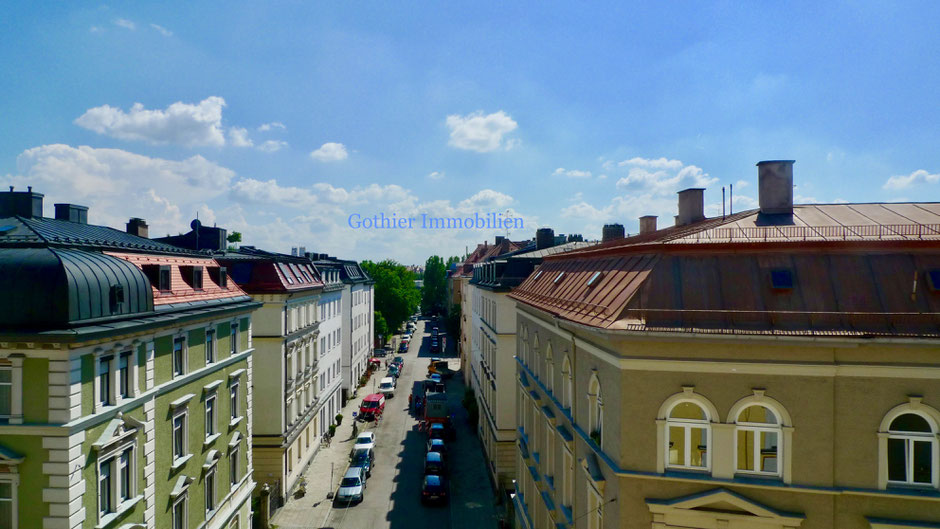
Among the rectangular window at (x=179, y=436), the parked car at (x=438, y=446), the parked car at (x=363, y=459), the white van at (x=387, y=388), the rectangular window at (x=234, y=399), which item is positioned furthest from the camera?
the white van at (x=387, y=388)

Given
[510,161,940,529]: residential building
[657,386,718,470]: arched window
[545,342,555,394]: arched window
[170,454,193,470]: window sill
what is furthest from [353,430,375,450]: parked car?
[657,386,718,470]: arched window

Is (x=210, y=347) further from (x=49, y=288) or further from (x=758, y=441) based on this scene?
(x=758, y=441)

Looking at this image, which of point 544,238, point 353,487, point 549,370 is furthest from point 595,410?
point 544,238

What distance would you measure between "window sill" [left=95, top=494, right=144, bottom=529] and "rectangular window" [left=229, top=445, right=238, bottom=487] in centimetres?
688

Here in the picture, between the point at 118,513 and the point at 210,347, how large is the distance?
671cm

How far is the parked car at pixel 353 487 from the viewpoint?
28.2 m

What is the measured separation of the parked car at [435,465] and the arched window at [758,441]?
22710mm

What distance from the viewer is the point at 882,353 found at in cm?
1034

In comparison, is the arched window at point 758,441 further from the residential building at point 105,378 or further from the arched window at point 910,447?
the residential building at point 105,378

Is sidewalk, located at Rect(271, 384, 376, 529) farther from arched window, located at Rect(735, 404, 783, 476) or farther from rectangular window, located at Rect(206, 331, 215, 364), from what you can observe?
arched window, located at Rect(735, 404, 783, 476)

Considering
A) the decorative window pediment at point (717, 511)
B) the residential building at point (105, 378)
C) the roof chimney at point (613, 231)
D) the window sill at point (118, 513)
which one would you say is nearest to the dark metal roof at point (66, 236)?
the residential building at point (105, 378)

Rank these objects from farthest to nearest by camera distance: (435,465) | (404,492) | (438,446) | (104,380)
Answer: (438,446) < (435,465) < (404,492) < (104,380)

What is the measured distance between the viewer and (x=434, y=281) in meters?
122

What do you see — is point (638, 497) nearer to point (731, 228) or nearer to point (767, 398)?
point (767, 398)
